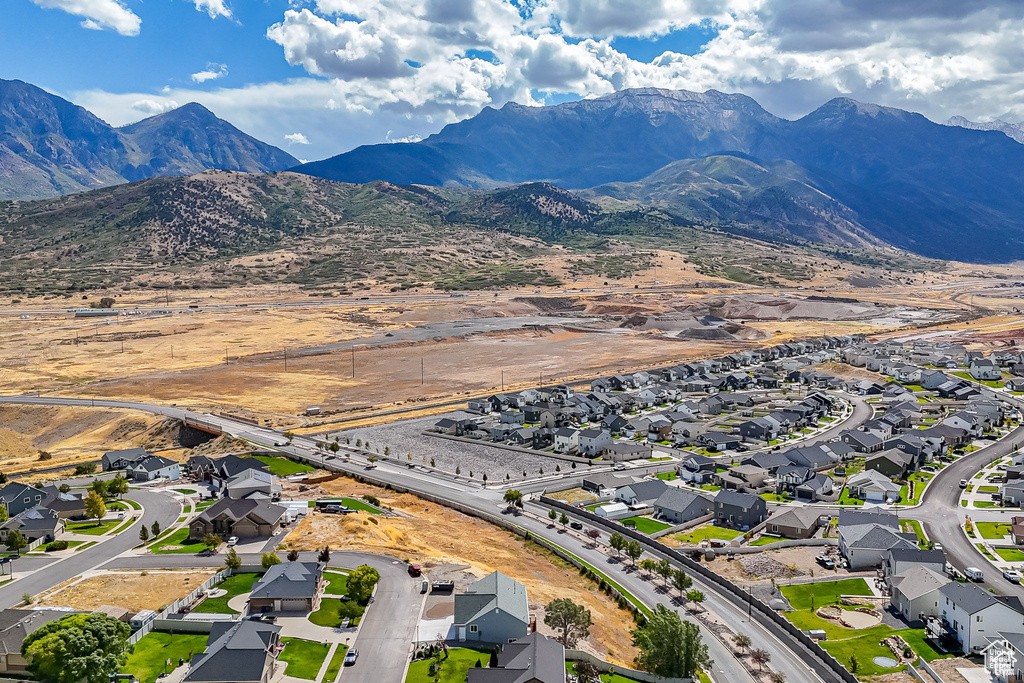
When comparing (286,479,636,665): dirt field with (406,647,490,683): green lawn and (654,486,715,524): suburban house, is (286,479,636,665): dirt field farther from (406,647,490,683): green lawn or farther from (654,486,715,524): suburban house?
(654,486,715,524): suburban house

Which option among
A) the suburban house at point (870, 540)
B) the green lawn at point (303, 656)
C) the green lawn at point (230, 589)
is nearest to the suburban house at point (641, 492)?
the suburban house at point (870, 540)

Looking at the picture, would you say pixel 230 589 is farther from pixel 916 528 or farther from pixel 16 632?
pixel 916 528

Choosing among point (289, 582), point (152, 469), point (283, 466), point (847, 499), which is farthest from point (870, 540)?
point (152, 469)

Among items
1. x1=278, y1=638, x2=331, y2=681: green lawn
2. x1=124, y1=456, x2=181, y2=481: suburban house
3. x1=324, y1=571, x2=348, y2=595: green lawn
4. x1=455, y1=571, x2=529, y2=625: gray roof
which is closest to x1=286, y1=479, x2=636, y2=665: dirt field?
x1=455, y1=571, x2=529, y2=625: gray roof

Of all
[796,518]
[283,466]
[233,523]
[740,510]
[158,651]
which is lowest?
[283,466]

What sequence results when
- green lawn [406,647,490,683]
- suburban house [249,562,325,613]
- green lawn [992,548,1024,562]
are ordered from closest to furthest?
green lawn [406,647,490,683] → suburban house [249,562,325,613] → green lawn [992,548,1024,562]

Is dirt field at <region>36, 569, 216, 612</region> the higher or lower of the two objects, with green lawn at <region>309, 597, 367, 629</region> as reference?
higher
